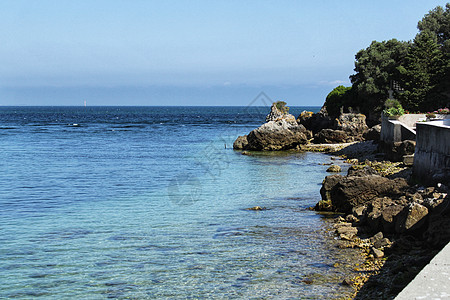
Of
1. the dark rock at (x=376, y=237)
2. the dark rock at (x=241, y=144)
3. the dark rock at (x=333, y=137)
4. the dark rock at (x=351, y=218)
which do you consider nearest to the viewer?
the dark rock at (x=376, y=237)

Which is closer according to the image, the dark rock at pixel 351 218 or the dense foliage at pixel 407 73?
the dark rock at pixel 351 218

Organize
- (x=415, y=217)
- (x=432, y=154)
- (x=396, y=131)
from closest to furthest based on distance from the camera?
(x=415, y=217), (x=432, y=154), (x=396, y=131)

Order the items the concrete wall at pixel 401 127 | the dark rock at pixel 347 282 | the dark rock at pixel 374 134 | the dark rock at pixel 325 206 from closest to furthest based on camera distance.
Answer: the dark rock at pixel 347 282 < the dark rock at pixel 325 206 < the concrete wall at pixel 401 127 < the dark rock at pixel 374 134

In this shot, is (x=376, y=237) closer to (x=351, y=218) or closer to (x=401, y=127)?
(x=351, y=218)

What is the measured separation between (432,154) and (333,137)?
1318 inches

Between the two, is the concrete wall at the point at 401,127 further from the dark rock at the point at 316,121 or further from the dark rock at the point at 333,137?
the dark rock at the point at 316,121

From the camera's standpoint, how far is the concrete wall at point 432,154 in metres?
19.4

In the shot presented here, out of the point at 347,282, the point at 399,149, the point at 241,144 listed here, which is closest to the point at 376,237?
the point at 347,282

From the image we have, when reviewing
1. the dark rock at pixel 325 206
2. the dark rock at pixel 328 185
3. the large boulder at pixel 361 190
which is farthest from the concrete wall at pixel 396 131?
the dark rock at pixel 325 206

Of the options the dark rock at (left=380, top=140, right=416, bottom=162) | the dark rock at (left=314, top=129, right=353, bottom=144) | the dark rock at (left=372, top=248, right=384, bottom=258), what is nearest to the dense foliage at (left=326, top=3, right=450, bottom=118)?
the dark rock at (left=314, top=129, right=353, bottom=144)

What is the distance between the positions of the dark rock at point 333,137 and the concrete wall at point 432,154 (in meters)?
30.2

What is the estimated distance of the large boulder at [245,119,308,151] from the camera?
166 feet

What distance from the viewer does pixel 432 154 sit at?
2116 centimetres

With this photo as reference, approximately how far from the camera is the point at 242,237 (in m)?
16.2
